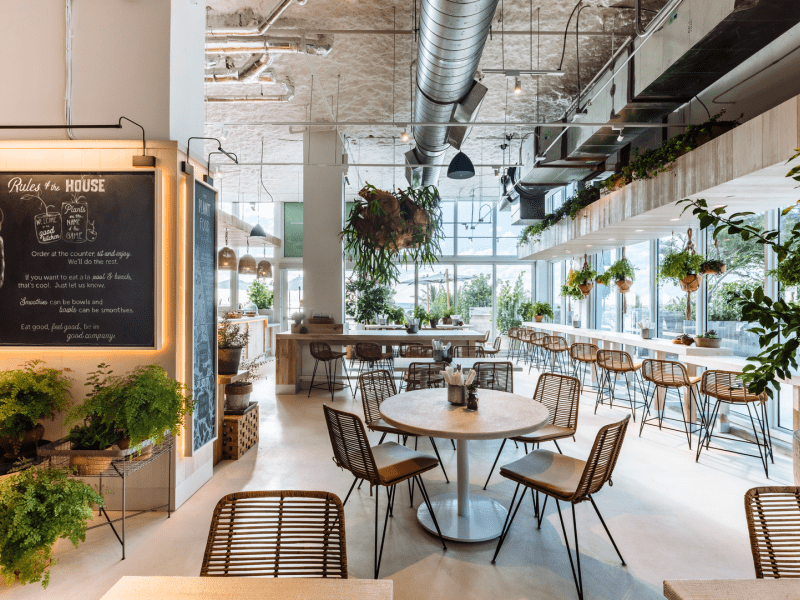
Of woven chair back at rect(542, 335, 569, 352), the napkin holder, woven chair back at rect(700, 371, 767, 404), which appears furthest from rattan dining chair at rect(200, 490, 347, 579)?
woven chair back at rect(542, 335, 569, 352)

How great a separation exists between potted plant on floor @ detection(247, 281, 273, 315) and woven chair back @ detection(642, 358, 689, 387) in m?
9.81

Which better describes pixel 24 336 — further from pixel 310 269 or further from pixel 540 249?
pixel 540 249

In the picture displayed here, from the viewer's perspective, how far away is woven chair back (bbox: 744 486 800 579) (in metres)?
1.54

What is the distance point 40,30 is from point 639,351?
8603 millimetres

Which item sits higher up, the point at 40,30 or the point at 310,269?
the point at 40,30

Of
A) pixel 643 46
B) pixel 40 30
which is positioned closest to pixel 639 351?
pixel 643 46

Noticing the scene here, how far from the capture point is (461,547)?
2.74 m

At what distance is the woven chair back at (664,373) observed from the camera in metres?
4.93

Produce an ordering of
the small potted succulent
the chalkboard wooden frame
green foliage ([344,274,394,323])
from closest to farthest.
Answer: the chalkboard wooden frame
the small potted succulent
green foliage ([344,274,394,323])

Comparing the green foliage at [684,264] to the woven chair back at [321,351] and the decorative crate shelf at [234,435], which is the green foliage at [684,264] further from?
the decorative crate shelf at [234,435]

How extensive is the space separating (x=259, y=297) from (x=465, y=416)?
1076 cm

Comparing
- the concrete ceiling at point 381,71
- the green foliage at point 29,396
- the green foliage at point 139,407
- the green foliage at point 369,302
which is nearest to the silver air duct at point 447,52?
the concrete ceiling at point 381,71

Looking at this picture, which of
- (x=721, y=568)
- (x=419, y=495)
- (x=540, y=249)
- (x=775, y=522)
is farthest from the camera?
(x=540, y=249)

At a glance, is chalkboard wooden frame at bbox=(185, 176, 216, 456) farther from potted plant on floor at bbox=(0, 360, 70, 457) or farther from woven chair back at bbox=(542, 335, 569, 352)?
woven chair back at bbox=(542, 335, 569, 352)
